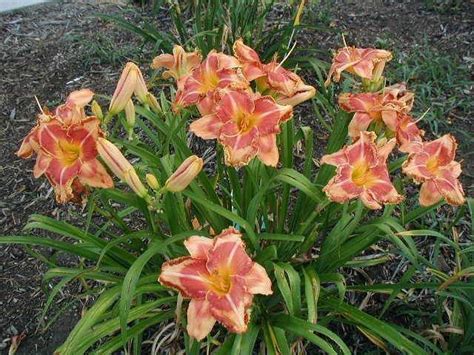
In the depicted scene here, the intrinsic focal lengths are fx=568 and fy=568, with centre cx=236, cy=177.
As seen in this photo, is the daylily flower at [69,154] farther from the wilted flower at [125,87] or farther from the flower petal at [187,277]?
the flower petal at [187,277]

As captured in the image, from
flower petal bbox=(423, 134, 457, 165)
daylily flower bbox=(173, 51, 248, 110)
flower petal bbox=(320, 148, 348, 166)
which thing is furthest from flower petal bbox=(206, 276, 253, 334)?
flower petal bbox=(423, 134, 457, 165)

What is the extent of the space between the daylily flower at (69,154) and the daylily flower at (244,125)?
245 millimetres

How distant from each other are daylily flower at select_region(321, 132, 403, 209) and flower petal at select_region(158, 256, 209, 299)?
0.35 metres

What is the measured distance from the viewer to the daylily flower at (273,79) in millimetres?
1480

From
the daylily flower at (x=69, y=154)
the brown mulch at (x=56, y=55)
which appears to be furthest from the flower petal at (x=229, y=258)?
the brown mulch at (x=56, y=55)

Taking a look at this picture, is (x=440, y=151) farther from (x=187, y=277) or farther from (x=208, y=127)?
(x=187, y=277)

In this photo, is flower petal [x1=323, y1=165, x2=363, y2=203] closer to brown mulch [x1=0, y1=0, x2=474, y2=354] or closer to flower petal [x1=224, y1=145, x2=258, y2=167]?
flower petal [x1=224, y1=145, x2=258, y2=167]

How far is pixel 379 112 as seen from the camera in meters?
1.48

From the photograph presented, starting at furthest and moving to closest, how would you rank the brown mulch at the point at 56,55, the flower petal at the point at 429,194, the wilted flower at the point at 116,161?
the brown mulch at the point at 56,55 < the flower petal at the point at 429,194 < the wilted flower at the point at 116,161

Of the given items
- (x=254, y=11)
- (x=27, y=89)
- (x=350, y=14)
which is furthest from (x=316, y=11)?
(x=27, y=89)

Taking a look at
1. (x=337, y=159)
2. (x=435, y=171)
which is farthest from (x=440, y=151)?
(x=337, y=159)

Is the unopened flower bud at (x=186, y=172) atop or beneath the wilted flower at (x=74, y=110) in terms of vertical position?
beneath

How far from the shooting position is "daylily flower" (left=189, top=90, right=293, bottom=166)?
1.36 meters

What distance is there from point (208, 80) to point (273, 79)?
0.17 m
